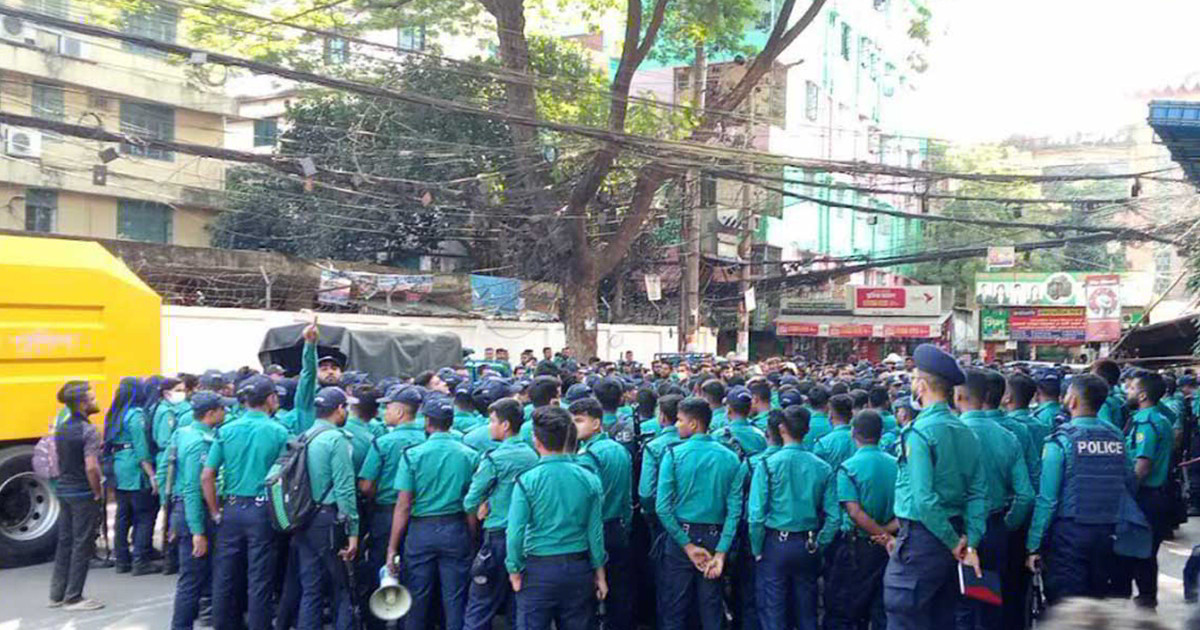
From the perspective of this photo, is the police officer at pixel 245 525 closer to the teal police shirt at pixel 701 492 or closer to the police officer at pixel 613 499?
the police officer at pixel 613 499

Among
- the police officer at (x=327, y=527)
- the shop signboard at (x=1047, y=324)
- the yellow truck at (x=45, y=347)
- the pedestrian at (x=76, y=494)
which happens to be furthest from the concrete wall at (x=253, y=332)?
the shop signboard at (x=1047, y=324)

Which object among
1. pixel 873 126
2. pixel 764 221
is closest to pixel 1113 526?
pixel 764 221

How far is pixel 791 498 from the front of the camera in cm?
630

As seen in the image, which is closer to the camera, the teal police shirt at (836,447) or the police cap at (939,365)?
the police cap at (939,365)

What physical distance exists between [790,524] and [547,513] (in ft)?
5.56

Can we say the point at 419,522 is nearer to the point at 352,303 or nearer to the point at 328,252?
the point at 352,303

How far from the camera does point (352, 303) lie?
22.5 meters

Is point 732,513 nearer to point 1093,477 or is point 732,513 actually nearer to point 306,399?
point 1093,477

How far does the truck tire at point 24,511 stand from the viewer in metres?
9.45

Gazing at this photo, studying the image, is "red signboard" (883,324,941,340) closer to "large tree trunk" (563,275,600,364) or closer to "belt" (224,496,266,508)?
"large tree trunk" (563,275,600,364)

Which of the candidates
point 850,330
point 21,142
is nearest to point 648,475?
point 21,142

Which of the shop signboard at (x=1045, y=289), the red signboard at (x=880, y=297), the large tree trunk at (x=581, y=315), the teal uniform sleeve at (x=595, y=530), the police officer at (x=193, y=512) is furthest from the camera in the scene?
the shop signboard at (x=1045, y=289)

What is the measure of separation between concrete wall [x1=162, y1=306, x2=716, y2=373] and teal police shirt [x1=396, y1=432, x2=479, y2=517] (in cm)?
1138

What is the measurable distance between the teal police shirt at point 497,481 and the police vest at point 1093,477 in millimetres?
3415
